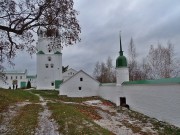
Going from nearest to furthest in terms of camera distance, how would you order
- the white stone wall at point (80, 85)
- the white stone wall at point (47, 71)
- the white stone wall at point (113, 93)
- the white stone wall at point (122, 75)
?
the white stone wall at point (113, 93), the white stone wall at point (122, 75), the white stone wall at point (80, 85), the white stone wall at point (47, 71)

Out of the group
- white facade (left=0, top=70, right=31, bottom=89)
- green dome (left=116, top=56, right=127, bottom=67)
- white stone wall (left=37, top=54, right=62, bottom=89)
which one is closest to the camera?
green dome (left=116, top=56, right=127, bottom=67)

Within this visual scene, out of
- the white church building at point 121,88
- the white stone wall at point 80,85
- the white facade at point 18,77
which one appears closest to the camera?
the white church building at point 121,88

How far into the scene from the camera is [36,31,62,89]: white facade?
5344 cm

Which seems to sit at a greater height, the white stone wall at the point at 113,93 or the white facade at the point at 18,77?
the white facade at the point at 18,77

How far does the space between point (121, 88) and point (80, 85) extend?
14369 millimetres

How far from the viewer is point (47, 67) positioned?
54.2 m

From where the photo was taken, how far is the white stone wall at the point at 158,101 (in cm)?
1327

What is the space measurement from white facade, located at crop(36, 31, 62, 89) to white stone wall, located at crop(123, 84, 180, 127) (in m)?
34.1

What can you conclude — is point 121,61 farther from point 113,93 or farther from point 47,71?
point 47,71

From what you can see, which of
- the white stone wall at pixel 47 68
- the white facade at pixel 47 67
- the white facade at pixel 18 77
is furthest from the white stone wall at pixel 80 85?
the white facade at pixel 18 77

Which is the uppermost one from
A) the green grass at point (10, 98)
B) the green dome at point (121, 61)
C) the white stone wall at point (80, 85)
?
the green dome at point (121, 61)

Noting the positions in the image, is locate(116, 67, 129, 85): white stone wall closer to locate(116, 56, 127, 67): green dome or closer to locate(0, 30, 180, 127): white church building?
locate(0, 30, 180, 127): white church building

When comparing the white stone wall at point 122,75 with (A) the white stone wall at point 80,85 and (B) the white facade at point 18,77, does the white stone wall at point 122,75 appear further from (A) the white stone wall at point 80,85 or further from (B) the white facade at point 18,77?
(B) the white facade at point 18,77

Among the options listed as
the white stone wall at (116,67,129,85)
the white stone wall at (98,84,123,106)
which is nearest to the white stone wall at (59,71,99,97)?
the white stone wall at (98,84,123,106)
